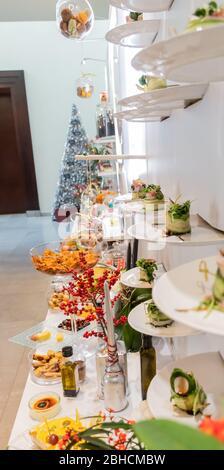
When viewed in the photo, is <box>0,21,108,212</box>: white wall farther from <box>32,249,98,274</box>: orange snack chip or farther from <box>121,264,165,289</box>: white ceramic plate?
<box>121,264,165,289</box>: white ceramic plate

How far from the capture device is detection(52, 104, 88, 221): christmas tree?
654cm

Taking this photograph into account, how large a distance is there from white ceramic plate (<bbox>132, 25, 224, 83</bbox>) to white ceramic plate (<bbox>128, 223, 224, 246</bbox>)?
312mm

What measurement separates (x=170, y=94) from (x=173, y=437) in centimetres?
69

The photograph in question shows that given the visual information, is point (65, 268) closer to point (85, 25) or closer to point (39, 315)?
point (39, 315)

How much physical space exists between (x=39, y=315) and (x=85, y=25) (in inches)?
95.4

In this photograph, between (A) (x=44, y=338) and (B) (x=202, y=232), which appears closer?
(B) (x=202, y=232)

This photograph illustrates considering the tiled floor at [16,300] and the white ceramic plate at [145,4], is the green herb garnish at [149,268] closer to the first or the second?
the white ceramic plate at [145,4]

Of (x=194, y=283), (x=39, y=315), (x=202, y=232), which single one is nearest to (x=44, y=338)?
(x=202, y=232)

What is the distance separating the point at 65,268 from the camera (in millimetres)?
1463

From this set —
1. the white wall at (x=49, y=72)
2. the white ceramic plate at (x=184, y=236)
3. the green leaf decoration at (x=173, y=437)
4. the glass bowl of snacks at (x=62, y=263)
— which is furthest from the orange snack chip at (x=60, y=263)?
the white wall at (x=49, y=72)

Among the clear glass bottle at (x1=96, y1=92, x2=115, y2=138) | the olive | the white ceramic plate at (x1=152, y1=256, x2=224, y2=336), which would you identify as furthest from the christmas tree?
the white ceramic plate at (x1=152, y1=256, x2=224, y2=336)

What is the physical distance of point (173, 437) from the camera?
0.30 metres

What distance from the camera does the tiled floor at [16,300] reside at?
2.21 m

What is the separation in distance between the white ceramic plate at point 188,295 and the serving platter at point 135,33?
87 centimetres
